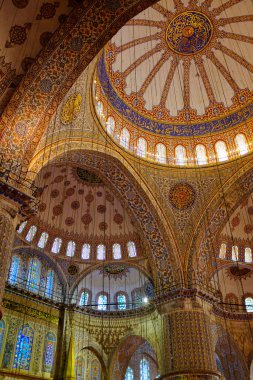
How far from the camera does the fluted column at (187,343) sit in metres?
11.2

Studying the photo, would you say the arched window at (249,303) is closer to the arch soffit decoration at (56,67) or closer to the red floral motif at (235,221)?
the red floral motif at (235,221)

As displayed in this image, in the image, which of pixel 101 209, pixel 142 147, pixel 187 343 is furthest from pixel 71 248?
pixel 187 343

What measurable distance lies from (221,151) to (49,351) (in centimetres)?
1009

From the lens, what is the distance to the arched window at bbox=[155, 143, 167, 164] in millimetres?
14328

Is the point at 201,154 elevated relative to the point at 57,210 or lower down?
elevated

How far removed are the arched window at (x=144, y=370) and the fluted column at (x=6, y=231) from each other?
12.3 meters

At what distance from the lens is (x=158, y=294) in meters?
13.1

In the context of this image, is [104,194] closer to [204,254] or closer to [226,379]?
[204,254]

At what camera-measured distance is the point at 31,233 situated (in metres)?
15.1

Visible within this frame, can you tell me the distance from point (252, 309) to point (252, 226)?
375cm

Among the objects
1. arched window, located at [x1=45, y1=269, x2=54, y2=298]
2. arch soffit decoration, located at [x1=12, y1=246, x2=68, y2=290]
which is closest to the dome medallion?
arch soffit decoration, located at [x1=12, y1=246, x2=68, y2=290]

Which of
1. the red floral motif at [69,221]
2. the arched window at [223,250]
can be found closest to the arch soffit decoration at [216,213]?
the arched window at [223,250]

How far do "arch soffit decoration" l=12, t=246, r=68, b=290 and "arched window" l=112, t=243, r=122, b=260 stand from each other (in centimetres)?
238

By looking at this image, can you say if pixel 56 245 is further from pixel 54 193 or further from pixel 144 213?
pixel 144 213
